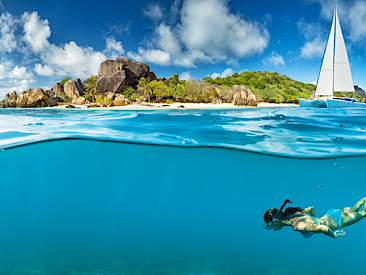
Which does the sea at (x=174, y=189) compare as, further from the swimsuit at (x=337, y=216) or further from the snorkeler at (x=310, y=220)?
the swimsuit at (x=337, y=216)

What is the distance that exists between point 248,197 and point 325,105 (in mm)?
15377

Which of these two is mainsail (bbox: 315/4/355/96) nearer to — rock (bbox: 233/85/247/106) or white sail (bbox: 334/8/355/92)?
white sail (bbox: 334/8/355/92)

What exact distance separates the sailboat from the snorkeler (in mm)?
22034

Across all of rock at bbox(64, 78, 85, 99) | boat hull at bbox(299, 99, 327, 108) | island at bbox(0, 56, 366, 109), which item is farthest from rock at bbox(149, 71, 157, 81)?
boat hull at bbox(299, 99, 327, 108)

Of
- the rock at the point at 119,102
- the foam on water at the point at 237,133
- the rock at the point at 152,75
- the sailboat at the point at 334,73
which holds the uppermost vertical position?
the rock at the point at 152,75

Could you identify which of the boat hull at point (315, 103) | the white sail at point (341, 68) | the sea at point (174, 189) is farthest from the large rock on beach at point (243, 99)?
the sea at point (174, 189)

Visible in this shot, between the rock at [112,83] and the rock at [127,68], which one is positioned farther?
the rock at [127,68]

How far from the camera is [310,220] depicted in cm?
352

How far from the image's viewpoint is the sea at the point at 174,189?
7945 mm

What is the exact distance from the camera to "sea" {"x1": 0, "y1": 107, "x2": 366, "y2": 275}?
7945 mm

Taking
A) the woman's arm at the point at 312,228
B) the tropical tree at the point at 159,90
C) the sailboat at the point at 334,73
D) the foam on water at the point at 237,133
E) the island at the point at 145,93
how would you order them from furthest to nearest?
the tropical tree at the point at 159,90
the island at the point at 145,93
the sailboat at the point at 334,73
the foam on water at the point at 237,133
the woman's arm at the point at 312,228

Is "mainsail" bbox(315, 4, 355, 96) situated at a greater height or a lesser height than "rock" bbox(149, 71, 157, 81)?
lesser

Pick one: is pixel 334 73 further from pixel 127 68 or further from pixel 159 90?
pixel 127 68

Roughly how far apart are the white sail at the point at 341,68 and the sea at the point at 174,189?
16.6 meters
